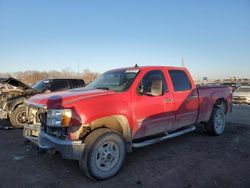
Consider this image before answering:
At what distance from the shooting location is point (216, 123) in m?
6.73

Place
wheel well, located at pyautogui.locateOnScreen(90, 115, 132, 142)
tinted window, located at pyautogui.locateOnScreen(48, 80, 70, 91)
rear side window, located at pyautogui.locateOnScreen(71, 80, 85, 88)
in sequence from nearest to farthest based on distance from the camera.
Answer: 1. wheel well, located at pyautogui.locateOnScreen(90, 115, 132, 142)
2. tinted window, located at pyautogui.locateOnScreen(48, 80, 70, 91)
3. rear side window, located at pyautogui.locateOnScreen(71, 80, 85, 88)

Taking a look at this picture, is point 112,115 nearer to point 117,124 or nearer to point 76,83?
point 117,124

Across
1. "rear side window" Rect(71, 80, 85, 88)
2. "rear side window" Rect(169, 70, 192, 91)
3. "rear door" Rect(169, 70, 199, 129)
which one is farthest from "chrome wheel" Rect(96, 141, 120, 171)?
"rear side window" Rect(71, 80, 85, 88)

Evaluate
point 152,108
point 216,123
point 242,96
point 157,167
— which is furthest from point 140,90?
point 242,96

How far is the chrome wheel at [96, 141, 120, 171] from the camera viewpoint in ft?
12.7

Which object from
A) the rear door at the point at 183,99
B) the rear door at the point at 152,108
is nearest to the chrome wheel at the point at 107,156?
the rear door at the point at 152,108

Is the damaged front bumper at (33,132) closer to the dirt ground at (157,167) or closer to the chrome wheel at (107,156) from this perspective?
the dirt ground at (157,167)

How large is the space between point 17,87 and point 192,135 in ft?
21.9

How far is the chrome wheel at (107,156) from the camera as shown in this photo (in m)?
3.86

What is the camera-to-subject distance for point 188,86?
229 inches

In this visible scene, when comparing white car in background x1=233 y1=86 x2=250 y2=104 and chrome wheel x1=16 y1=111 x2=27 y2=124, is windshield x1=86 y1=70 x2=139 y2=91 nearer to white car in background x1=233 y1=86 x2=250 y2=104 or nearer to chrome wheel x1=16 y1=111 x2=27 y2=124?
chrome wheel x1=16 y1=111 x2=27 y2=124

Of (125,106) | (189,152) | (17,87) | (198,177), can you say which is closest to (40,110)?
(125,106)

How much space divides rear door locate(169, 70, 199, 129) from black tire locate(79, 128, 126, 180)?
74.0 inches

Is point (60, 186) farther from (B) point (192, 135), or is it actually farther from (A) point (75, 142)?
(B) point (192, 135)
